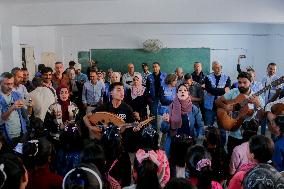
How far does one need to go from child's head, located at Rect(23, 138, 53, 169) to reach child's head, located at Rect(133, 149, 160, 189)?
66cm

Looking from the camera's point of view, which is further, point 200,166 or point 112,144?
point 112,144

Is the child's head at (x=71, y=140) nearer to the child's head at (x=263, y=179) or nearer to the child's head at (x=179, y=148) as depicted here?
the child's head at (x=179, y=148)

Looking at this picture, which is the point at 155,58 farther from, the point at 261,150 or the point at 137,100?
the point at 261,150

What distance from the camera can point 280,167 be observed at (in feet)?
9.41

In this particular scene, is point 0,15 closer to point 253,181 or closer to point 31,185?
point 31,185

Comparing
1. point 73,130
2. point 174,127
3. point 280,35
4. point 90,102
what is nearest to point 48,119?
point 73,130

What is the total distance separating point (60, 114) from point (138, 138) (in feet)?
3.42

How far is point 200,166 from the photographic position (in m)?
2.26

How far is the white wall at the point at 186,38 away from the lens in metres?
10.8

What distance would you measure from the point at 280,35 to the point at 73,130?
7764 mm

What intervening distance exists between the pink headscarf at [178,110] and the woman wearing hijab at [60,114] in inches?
51.5

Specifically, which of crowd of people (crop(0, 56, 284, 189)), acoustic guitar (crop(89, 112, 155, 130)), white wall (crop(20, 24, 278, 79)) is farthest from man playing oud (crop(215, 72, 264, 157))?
white wall (crop(20, 24, 278, 79))

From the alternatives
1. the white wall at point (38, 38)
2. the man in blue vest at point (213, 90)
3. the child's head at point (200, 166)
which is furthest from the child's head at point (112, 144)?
the white wall at point (38, 38)

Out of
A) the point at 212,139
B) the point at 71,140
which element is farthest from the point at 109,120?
the point at 212,139
